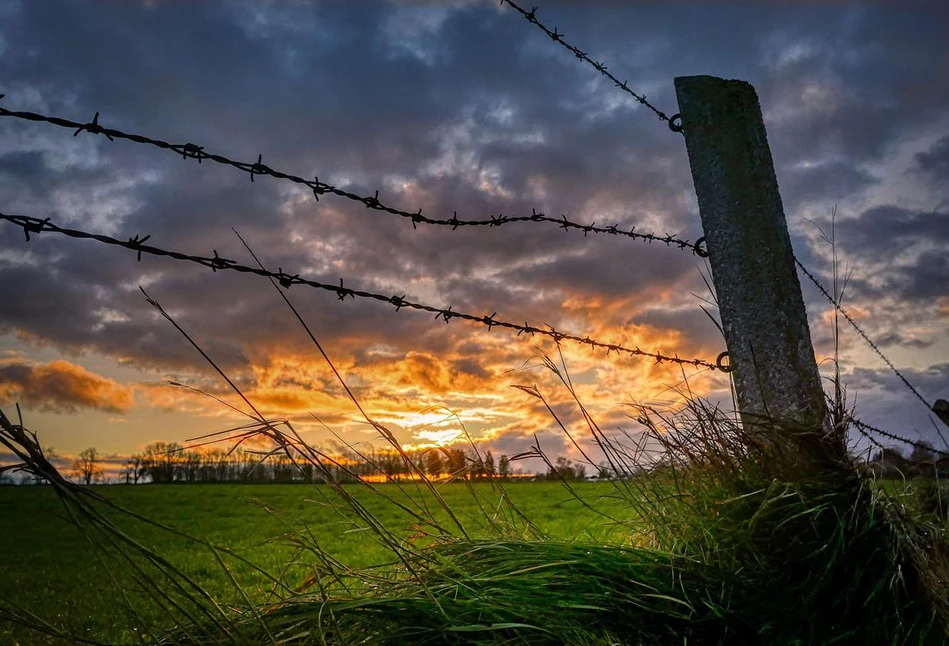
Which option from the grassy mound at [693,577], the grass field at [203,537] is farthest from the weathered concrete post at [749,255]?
the grass field at [203,537]

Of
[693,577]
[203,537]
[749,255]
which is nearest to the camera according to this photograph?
[693,577]

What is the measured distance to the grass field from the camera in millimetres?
2486

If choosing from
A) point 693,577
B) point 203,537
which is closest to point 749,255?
point 693,577

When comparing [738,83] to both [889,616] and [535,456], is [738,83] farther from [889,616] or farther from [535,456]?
[889,616]

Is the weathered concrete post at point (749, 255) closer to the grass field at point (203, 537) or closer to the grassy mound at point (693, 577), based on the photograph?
the grassy mound at point (693, 577)

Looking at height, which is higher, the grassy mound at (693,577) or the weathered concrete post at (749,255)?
the weathered concrete post at (749,255)

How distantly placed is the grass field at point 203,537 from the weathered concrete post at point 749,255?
2.62 ft

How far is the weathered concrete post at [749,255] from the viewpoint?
8.85 ft

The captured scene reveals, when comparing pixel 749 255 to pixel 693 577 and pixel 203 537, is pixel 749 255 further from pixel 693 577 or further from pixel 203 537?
pixel 203 537

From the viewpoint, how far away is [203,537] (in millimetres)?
8359

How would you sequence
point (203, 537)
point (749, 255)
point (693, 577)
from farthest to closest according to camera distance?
point (203, 537) → point (749, 255) → point (693, 577)

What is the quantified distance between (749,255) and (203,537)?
776 cm

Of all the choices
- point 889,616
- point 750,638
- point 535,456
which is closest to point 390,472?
point 535,456

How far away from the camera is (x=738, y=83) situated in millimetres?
3061
